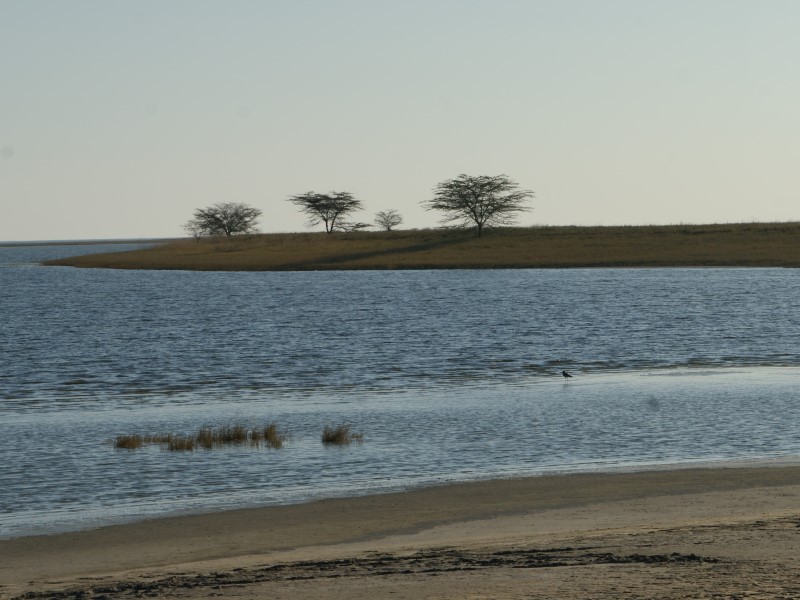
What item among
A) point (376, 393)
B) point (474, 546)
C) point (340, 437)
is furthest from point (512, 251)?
point (474, 546)

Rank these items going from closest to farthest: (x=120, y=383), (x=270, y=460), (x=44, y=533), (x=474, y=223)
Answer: (x=44, y=533)
(x=270, y=460)
(x=120, y=383)
(x=474, y=223)

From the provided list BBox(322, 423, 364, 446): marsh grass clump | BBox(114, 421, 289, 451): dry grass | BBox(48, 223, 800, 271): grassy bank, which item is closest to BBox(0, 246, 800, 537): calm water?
BBox(322, 423, 364, 446): marsh grass clump

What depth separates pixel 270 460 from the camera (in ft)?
74.0

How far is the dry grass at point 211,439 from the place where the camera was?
939 inches

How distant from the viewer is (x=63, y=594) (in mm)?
12266

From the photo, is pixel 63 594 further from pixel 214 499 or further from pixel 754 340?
pixel 754 340

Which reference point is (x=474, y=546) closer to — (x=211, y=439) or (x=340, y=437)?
(x=340, y=437)

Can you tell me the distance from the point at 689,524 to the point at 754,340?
35831 millimetres

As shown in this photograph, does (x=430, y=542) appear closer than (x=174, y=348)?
Yes

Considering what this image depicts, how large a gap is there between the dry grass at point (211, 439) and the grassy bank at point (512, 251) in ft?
341

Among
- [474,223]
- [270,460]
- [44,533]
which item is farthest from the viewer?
[474,223]

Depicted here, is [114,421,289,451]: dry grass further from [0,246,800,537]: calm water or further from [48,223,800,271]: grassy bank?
[48,223,800,271]: grassy bank

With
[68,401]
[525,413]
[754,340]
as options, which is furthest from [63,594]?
[754,340]

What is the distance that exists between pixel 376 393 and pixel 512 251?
10831cm
